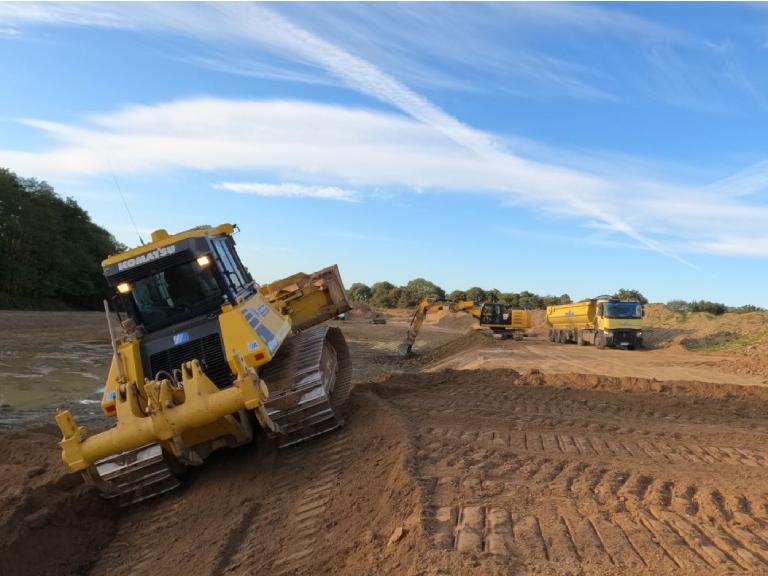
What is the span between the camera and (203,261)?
7641mm

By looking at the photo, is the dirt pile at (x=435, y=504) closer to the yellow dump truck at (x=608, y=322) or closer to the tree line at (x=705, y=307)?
the yellow dump truck at (x=608, y=322)

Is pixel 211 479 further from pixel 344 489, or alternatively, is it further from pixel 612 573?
pixel 612 573

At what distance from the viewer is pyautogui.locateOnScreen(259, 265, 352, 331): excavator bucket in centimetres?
1169

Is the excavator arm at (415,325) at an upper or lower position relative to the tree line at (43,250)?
lower

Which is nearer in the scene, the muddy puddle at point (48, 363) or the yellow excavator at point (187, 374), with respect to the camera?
the yellow excavator at point (187, 374)

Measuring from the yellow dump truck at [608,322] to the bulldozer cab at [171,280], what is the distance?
24.6 meters

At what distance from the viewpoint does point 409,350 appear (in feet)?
85.1

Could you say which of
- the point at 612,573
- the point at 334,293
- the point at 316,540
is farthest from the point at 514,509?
the point at 334,293

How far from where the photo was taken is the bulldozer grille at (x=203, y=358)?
7.28m

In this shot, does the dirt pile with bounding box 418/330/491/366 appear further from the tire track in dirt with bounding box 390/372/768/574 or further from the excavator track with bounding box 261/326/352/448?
Result: the excavator track with bounding box 261/326/352/448

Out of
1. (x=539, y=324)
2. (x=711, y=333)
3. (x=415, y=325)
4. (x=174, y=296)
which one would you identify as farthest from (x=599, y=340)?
(x=174, y=296)

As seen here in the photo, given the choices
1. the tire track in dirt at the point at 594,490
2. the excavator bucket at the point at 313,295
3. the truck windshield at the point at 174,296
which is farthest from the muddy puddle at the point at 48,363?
the tire track in dirt at the point at 594,490

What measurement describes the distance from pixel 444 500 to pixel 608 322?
2583 centimetres

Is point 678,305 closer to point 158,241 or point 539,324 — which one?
point 539,324
